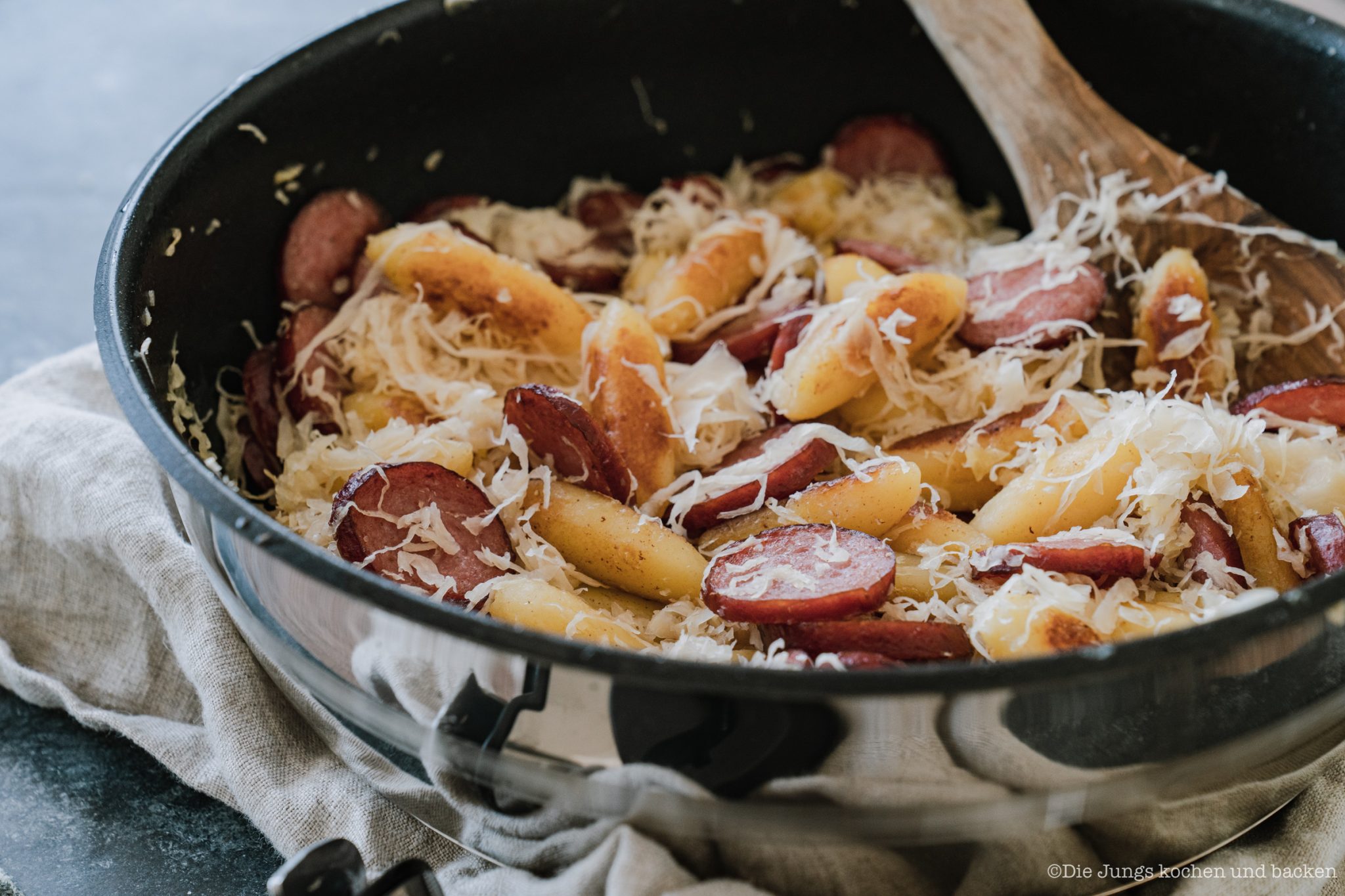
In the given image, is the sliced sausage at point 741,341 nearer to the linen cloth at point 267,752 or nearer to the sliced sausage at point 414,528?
the sliced sausage at point 414,528

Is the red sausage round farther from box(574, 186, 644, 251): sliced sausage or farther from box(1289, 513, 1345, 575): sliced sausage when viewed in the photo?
box(1289, 513, 1345, 575): sliced sausage

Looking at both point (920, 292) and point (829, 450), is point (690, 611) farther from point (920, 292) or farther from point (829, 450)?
point (920, 292)

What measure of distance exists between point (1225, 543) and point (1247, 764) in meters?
0.27

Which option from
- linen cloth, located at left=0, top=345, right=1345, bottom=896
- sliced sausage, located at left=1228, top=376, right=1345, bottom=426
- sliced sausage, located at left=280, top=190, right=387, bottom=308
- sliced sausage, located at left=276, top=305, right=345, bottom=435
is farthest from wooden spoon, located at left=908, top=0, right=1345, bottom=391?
sliced sausage, located at left=276, top=305, right=345, bottom=435

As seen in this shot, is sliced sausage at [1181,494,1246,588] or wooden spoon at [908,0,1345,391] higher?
wooden spoon at [908,0,1345,391]

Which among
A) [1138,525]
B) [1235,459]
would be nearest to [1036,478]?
[1138,525]

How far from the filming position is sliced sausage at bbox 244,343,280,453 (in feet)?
4.91

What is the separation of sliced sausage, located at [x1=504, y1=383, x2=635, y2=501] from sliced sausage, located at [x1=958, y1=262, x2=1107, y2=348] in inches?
20.8

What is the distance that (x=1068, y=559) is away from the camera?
1143 mm

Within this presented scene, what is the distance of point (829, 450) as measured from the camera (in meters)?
1.36

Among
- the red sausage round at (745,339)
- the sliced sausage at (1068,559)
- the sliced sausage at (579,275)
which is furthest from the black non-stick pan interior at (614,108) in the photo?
the sliced sausage at (1068,559)

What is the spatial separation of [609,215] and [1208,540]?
1.01m

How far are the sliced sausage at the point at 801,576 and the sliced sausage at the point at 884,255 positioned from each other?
0.61 m

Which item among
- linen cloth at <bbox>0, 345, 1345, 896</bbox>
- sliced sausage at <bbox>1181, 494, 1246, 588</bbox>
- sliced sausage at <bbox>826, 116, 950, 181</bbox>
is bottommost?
linen cloth at <bbox>0, 345, 1345, 896</bbox>
